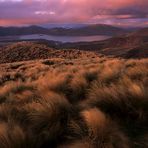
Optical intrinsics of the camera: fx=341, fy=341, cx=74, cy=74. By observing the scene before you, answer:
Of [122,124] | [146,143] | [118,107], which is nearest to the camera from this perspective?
[146,143]

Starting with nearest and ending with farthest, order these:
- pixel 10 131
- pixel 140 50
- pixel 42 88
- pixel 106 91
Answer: pixel 10 131 → pixel 106 91 → pixel 42 88 → pixel 140 50

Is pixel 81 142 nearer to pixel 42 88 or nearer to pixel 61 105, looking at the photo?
pixel 61 105

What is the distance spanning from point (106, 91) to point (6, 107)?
204 centimetres

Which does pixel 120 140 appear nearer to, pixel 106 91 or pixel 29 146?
pixel 29 146

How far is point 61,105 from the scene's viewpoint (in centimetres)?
610

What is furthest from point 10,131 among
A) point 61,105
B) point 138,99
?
point 138,99

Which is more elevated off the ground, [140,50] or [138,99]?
[138,99]

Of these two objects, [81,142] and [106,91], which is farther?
[106,91]

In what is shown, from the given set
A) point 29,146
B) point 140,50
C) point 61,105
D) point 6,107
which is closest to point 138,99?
point 61,105

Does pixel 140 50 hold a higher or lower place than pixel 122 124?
lower

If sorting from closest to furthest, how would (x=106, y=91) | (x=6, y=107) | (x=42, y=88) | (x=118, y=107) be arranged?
(x=118, y=107) < (x=106, y=91) < (x=6, y=107) < (x=42, y=88)

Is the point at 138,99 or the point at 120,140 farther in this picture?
the point at 138,99

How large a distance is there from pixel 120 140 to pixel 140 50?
373 ft

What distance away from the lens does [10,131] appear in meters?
4.85
